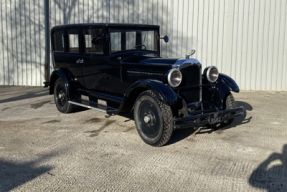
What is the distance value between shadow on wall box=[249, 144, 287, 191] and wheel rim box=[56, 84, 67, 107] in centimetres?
437

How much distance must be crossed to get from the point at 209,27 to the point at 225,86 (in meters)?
4.68

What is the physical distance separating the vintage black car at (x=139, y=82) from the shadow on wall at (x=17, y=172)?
5.34 feet

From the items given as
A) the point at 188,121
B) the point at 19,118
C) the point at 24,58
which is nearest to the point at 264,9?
the point at 188,121

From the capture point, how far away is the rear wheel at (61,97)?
23.0 ft

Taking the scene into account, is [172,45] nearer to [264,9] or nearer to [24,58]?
[264,9]

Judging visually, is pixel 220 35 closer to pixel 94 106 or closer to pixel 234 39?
pixel 234 39

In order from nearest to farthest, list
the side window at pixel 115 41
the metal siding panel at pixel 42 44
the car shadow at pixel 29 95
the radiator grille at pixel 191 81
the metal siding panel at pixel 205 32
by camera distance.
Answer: the radiator grille at pixel 191 81
the side window at pixel 115 41
the car shadow at pixel 29 95
the metal siding panel at pixel 205 32
the metal siding panel at pixel 42 44

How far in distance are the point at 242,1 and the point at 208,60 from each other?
192 centimetres

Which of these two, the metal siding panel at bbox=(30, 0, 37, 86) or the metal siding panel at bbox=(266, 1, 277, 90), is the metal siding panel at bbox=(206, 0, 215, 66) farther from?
the metal siding panel at bbox=(30, 0, 37, 86)

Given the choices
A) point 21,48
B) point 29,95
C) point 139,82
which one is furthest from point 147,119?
point 21,48

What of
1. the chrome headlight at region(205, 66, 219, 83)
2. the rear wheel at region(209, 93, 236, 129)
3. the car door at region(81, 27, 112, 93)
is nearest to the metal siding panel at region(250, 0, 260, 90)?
the rear wheel at region(209, 93, 236, 129)

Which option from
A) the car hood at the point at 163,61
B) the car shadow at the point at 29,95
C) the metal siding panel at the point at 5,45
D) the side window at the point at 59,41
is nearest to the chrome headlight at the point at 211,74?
the car hood at the point at 163,61

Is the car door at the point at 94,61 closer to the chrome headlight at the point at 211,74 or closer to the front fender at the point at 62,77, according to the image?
the front fender at the point at 62,77

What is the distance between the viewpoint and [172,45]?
10.3 meters
